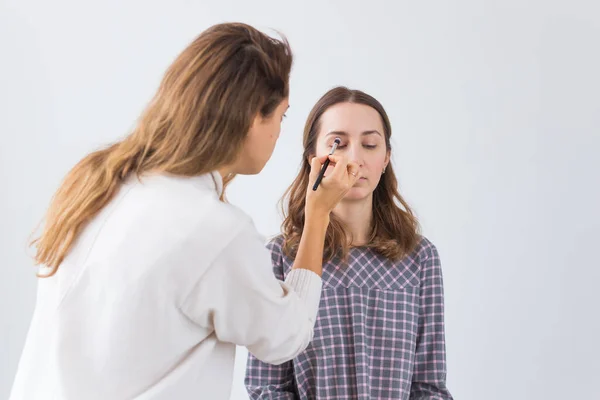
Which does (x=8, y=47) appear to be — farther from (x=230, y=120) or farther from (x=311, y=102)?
(x=230, y=120)

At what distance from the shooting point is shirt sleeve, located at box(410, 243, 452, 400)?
4.59ft

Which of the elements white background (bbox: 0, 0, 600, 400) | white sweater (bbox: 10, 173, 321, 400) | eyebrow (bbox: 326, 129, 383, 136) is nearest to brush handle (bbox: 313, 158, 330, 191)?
eyebrow (bbox: 326, 129, 383, 136)

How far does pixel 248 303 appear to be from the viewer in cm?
97

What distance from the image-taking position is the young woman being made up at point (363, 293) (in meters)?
1.38

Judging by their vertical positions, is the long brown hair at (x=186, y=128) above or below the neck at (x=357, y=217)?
above

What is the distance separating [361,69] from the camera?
77.6 inches

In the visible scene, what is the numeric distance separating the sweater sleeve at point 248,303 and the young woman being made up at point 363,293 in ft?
1.14

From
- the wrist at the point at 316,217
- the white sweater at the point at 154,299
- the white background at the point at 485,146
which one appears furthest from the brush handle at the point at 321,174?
the white background at the point at 485,146

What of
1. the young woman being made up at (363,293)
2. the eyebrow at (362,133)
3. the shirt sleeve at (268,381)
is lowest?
the shirt sleeve at (268,381)

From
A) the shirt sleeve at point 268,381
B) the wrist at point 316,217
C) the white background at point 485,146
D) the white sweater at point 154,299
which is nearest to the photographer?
the white sweater at point 154,299

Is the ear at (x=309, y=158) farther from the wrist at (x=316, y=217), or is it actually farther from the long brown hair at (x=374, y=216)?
the wrist at (x=316, y=217)

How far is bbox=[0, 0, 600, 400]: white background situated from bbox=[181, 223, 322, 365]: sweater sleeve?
0.99 m

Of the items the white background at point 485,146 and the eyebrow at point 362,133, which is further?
the white background at point 485,146

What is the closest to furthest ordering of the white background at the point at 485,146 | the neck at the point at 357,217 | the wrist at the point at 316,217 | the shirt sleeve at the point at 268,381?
the wrist at the point at 316,217 < the shirt sleeve at the point at 268,381 < the neck at the point at 357,217 < the white background at the point at 485,146
